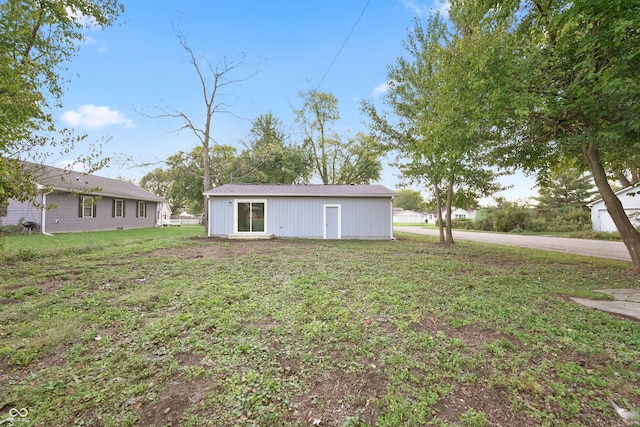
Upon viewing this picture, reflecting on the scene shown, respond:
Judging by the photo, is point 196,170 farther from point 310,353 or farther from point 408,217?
point 408,217

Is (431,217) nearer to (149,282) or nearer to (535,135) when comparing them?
(535,135)

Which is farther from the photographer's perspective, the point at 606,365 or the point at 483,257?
the point at 483,257

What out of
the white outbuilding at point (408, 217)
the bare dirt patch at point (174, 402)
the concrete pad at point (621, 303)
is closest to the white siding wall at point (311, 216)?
the concrete pad at point (621, 303)

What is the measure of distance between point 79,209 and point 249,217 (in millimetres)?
9572

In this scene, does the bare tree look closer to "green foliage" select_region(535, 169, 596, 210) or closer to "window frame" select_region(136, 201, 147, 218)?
"window frame" select_region(136, 201, 147, 218)

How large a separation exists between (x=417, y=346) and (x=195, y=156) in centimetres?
2555

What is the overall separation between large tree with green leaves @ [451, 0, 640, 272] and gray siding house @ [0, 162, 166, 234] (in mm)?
11765

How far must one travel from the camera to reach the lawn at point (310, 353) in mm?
1752

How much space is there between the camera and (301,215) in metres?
13.1

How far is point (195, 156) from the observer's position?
24.1 metres

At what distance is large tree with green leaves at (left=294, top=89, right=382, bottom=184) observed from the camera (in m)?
22.6

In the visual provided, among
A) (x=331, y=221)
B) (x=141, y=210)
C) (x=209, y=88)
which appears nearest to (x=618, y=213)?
(x=331, y=221)

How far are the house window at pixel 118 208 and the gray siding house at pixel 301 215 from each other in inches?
337

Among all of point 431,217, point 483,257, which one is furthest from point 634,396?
point 431,217
